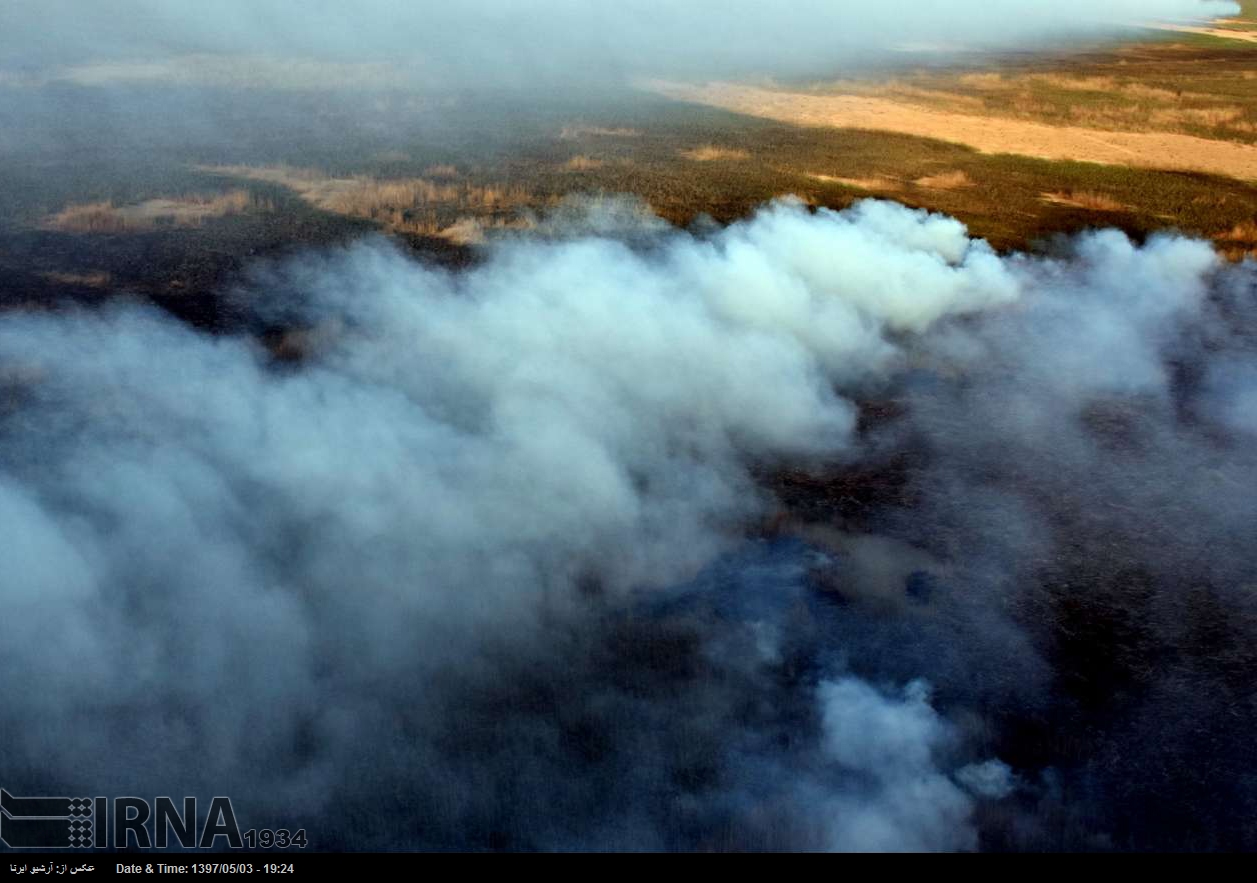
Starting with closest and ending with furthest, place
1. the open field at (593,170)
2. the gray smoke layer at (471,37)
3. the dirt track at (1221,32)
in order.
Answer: the open field at (593,170)
the gray smoke layer at (471,37)
the dirt track at (1221,32)

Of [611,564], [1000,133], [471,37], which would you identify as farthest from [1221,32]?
[611,564]

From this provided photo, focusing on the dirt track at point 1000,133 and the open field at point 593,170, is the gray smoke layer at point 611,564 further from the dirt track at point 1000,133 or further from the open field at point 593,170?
the dirt track at point 1000,133

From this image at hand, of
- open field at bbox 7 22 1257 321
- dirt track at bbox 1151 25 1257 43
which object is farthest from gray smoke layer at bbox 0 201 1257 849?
dirt track at bbox 1151 25 1257 43

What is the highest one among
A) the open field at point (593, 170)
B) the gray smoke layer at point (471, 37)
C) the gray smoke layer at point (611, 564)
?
the gray smoke layer at point (471, 37)

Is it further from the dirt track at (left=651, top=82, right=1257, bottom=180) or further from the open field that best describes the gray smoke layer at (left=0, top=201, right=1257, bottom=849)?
the dirt track at (left=651, top=82, right=1257, bottom=180)

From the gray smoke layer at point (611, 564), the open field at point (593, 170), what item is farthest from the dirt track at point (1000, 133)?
the gray smoke layer at point (611, 564)

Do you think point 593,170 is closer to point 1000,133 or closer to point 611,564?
point 1000,133
